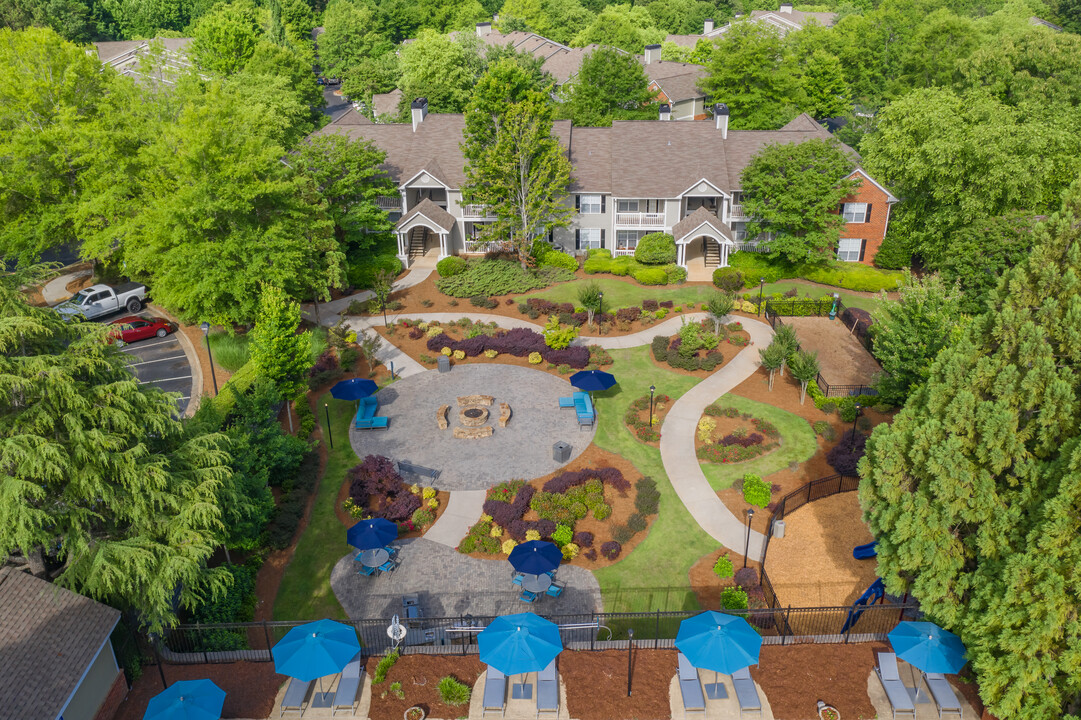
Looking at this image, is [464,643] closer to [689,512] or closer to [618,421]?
[689,512]

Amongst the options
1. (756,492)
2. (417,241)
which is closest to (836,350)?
(756,492)

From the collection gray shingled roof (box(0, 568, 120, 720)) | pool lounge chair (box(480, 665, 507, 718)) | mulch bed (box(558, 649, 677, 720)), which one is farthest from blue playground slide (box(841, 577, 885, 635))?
gray shingled roof (box(0, 568, 120, 720))

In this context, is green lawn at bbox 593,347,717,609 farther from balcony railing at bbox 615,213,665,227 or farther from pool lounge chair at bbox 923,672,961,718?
balcony railing at bbox 615,213,665,227

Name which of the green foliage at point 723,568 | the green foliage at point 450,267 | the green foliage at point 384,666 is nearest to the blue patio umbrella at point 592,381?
the green foliage at point 723,568

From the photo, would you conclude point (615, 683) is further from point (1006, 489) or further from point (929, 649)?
point (1006, 489)

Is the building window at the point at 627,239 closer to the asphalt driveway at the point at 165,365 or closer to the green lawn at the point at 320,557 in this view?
the green lawn at the point at 320,557

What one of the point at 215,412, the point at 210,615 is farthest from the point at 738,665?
the point at 215,412
